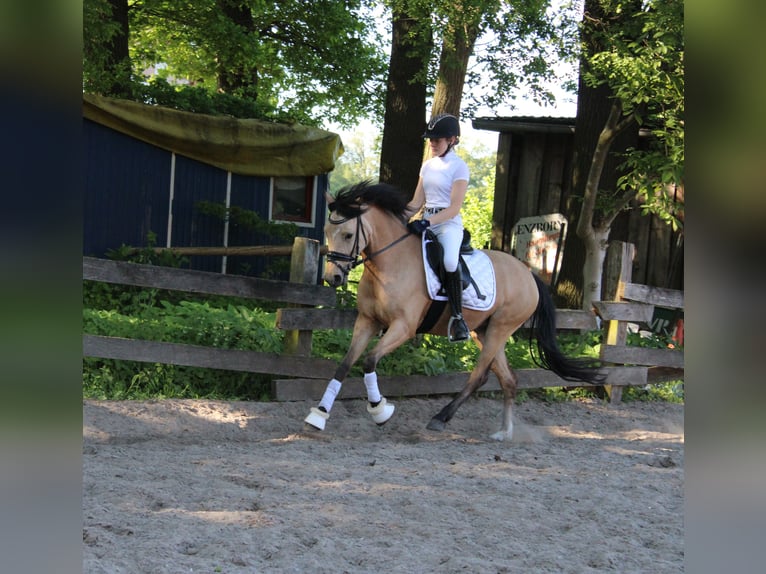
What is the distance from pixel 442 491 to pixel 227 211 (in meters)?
8.72

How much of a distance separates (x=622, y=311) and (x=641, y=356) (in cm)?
64

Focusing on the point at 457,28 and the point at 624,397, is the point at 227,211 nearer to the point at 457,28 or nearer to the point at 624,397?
the point at 457,28

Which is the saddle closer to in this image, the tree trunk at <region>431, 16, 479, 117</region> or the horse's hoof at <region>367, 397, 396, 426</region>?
the horse's hoof at <region>367, 397, 396, 426</region>

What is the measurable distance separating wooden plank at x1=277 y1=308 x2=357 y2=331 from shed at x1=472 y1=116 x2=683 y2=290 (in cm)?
661

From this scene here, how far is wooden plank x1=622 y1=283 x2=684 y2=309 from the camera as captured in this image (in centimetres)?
917

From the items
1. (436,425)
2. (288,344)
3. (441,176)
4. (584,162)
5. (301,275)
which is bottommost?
(436,425)

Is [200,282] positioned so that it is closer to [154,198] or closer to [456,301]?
[456,301]

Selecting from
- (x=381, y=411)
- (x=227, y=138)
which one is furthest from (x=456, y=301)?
(x=227, y=138)

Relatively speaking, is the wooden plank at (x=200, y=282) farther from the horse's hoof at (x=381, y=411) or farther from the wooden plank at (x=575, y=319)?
the wooden plank at (x=575, y=319)

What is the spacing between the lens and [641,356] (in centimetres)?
929

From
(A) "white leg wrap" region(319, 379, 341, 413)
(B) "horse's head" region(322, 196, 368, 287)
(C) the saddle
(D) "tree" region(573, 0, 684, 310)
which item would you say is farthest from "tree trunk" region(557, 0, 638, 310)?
(A) "white leg wrap" region(319, 379, 341, 413)

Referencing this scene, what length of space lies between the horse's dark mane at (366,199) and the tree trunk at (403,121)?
5.59m

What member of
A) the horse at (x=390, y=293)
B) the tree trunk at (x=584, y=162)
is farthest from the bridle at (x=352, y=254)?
the tree trunk at (x=584, y=162)
